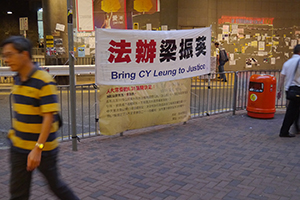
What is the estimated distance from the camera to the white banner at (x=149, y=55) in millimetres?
5977

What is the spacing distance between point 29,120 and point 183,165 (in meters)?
2.90

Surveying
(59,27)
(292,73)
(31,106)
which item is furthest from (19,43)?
(59,27)

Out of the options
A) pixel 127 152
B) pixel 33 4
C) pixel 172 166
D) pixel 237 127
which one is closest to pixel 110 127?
pixel 127 152

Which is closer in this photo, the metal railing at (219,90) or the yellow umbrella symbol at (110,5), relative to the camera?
the metal railing at (219,90)

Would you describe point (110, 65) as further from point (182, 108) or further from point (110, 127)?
point (182, 108)

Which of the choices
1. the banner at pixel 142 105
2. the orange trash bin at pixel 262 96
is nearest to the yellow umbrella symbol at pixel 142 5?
the orange trash bin at pixel 262 96

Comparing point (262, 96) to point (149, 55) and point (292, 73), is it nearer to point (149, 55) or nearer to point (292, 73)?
point (292, 73)

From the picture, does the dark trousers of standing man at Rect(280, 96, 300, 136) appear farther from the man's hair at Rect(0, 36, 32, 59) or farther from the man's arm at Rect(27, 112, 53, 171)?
the man's hair at Rect(0, 36, 32, 59)

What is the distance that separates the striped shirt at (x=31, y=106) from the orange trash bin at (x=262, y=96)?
20.5 ft

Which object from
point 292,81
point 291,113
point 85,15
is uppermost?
point 85,15

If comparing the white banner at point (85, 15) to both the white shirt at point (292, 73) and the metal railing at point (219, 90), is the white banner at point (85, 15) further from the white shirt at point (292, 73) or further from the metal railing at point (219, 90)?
the white shirt at point (292, 73)

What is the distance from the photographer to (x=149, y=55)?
6.64 m

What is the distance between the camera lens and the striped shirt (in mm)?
2883

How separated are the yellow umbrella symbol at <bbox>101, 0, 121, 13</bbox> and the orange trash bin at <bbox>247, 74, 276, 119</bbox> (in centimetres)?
845
